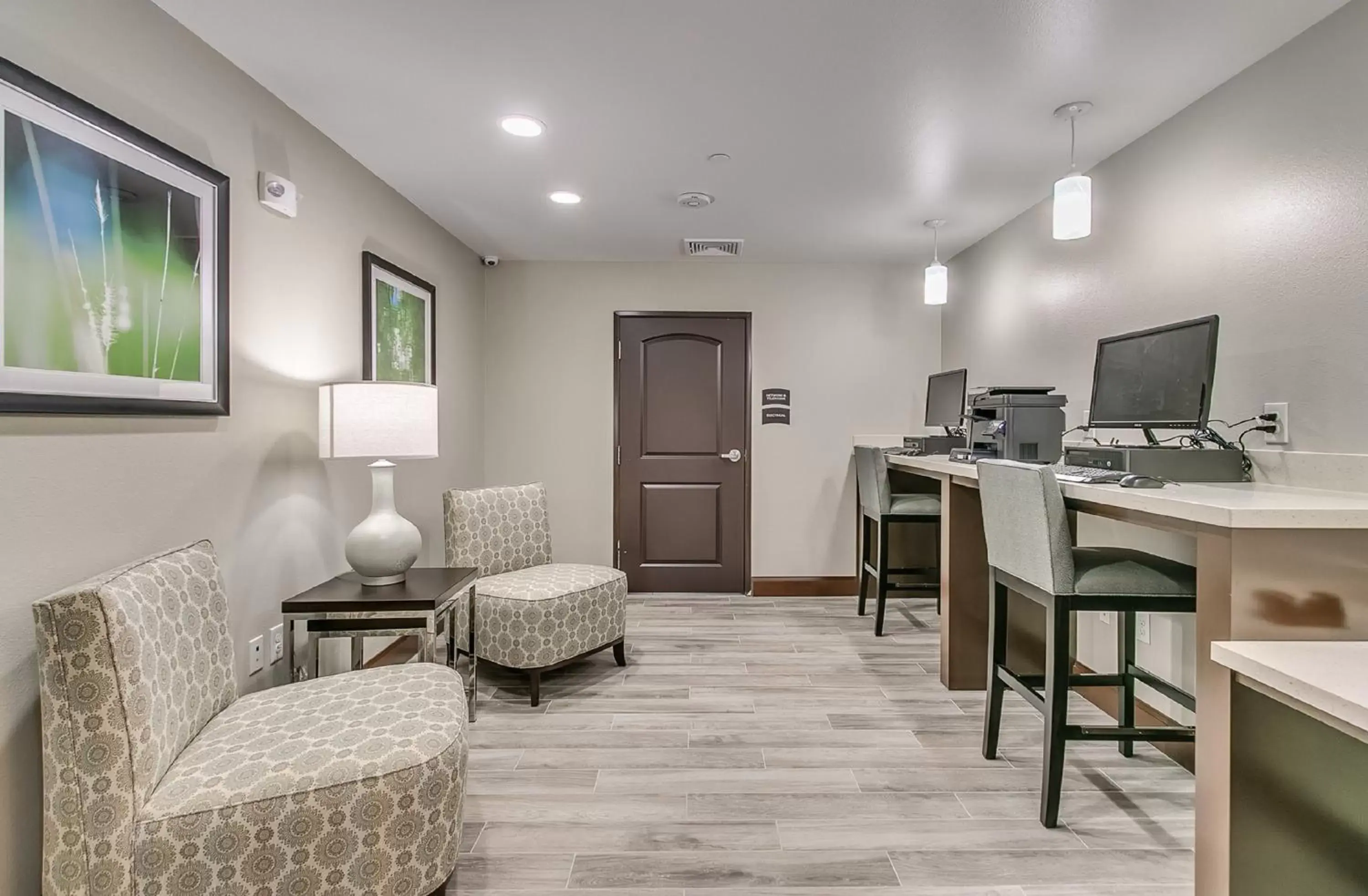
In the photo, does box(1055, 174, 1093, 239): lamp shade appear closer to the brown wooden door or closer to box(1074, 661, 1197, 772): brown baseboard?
box(1074, 661, 1197, 772): brown baseboard

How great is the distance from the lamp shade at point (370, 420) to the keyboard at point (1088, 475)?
2.05 m

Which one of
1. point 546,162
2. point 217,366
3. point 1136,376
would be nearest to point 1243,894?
point 1136,376

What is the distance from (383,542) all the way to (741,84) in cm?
196

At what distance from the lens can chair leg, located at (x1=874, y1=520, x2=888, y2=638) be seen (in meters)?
3.34

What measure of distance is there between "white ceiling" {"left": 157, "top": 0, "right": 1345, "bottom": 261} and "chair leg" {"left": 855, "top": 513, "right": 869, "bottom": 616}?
1.95 m

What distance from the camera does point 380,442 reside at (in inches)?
83.5

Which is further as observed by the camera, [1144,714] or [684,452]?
[684,452]

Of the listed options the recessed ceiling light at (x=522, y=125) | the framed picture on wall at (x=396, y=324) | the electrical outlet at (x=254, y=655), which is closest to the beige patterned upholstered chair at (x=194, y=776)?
the electrical outlet at (x=254, y=655)

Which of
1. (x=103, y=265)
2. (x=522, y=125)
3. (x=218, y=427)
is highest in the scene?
(x=522, y=125)

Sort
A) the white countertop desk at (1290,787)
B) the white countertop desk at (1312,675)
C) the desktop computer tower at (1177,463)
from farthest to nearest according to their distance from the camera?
the desktop computer tower at (1177,463) < the white countertop desk at (1290,787) < the white countertop desk at (1312,675)

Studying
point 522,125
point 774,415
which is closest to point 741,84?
point 522,125

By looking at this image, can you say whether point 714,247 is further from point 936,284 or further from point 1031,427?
point 1031,427

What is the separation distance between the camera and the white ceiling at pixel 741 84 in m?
1.72

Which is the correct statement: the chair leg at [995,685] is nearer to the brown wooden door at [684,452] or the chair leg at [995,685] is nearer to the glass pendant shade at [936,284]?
the glass pendant shade at [936,284]
